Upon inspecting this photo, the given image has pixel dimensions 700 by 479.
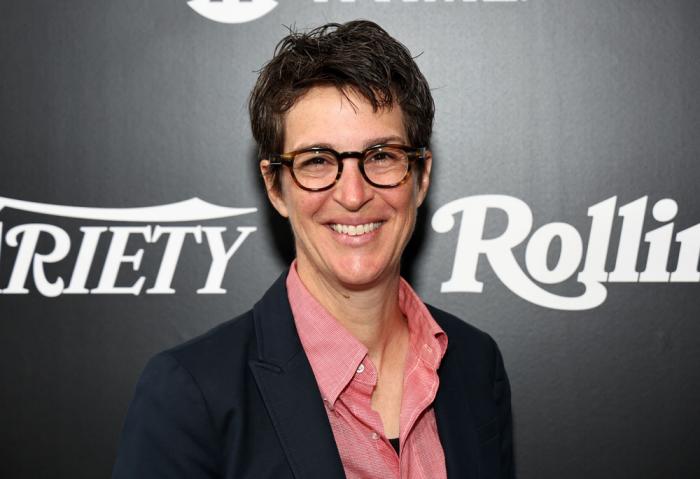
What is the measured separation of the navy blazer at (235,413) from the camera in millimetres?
1133

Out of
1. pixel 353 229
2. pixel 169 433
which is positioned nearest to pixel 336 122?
pixel 353 229

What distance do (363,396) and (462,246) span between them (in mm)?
691

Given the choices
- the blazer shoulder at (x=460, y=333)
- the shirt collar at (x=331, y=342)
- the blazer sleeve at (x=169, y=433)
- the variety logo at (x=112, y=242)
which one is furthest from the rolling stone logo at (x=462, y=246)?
the blazer sleeve at (x=169, y=433)

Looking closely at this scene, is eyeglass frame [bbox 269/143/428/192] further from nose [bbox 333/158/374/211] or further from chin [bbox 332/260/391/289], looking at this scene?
chin [bbox 332/260/391/289]

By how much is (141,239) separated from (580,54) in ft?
4.00

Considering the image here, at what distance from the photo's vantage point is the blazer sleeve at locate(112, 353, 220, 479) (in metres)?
1.12

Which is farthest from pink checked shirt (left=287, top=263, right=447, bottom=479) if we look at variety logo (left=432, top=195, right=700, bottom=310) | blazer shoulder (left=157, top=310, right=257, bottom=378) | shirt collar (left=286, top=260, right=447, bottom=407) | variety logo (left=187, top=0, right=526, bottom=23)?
variety logo (left=187, top=0, right=526, bottom=23)

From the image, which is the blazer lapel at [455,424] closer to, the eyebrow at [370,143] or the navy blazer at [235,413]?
the navy blazer at [235,413]

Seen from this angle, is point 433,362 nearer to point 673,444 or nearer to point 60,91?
point 673,444

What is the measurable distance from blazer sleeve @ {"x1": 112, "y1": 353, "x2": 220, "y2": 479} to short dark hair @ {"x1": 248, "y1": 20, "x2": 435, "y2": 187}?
420mm

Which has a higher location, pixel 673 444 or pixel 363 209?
pixel 363 209

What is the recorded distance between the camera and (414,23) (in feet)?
5.97

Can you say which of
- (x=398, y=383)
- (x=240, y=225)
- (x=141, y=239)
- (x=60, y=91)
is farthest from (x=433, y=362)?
(x=60, y=91)

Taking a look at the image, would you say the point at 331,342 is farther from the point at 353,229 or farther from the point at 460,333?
the point at 460,333
